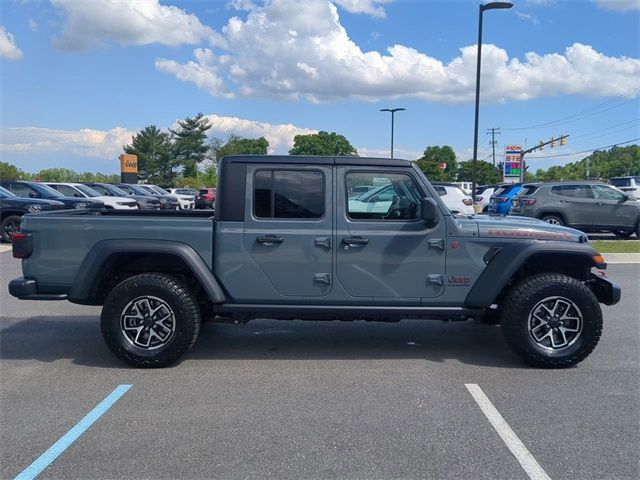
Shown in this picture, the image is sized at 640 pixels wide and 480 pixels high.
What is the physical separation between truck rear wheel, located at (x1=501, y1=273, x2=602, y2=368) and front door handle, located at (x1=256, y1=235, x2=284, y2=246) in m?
2.15

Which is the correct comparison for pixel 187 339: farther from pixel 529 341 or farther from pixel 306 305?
pixel 529 341

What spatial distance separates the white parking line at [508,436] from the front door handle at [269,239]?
205 centimetres

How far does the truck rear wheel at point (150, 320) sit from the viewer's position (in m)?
5.07

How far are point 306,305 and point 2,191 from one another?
1458 cm

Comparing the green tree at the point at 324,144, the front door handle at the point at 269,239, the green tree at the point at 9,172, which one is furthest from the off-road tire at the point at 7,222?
the green tree at the point at 9,172

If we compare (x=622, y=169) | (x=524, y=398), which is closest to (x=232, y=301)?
(x=524, y=398)

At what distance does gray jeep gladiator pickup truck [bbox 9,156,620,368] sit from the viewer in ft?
16.7

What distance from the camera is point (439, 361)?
5.47 meters

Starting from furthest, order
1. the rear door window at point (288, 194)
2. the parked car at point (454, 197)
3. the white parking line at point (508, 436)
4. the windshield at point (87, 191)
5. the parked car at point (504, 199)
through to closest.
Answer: the windshield at point (87, 191), the parked car at point (504, 199), the parked car at point (454, 197), the rear door window at point (288, 194), the white parking line at point (508, 436)

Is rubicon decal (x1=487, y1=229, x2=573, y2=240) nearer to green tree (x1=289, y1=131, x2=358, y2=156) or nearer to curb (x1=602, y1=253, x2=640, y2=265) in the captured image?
curb (x1=602, y1=253, x2=640, y2=265)

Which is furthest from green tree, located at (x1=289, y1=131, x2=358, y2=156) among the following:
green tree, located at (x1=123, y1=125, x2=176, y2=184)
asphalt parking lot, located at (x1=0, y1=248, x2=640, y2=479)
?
asphalt parking lot, located at (x1=0, y1=248, x2=640, y2=479)

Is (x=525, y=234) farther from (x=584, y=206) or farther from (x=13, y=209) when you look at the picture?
(x=13, y=209)

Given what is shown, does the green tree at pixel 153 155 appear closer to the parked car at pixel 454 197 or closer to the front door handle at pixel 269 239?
the parked car at pixel 454 197

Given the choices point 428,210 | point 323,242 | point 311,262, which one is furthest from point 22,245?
point 428,210
